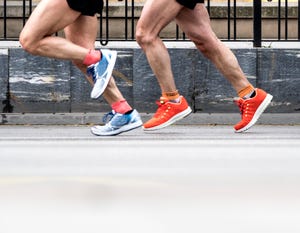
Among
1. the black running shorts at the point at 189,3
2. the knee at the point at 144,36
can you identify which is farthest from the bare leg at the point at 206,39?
the knee at the point at 144,36

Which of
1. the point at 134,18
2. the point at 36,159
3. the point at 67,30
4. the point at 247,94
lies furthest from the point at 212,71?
the point at 36,159

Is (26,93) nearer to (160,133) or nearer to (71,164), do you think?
(160,133)

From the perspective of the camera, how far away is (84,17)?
7.81m

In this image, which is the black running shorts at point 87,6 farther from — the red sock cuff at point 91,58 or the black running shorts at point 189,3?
the black running shorts at point 189,3

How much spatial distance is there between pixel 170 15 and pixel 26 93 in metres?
2.55

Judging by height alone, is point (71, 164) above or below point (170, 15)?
below

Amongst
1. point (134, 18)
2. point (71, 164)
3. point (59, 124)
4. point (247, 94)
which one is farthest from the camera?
point (134, 18)

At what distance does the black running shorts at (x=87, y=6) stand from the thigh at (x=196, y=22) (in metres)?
0.71

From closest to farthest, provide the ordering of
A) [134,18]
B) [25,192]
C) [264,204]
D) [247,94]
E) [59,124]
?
[264,204]
[25,192]
[247,94]
[59,124]
[134,18]

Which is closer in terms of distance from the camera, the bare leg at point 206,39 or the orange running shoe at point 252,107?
the bare leg at point 206,39

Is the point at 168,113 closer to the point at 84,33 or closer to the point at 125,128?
the point at 125,128

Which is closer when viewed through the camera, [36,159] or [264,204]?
[264,204]

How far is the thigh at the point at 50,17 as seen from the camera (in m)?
7.61

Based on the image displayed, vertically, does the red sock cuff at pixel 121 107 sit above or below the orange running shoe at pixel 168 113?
above
